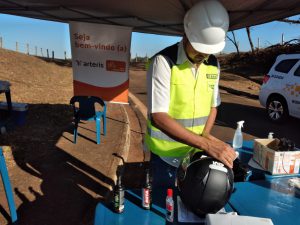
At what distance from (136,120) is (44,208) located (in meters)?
5.62

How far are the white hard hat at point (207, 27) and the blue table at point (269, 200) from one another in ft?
3.70

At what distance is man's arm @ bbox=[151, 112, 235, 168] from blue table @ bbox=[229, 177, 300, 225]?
531 millimetres

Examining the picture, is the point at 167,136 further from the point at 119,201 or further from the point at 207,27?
the point at 207,27

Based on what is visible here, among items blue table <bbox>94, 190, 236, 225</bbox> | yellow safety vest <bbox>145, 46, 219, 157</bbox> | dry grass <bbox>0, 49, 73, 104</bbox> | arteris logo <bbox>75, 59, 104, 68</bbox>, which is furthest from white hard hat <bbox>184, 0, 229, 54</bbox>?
dry grass <bbox>0, 49, 73, 104</bbox>

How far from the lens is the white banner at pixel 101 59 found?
12.7 ft

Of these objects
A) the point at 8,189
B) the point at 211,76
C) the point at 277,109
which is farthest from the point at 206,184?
the point at 277,109

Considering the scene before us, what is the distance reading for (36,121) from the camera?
786cm

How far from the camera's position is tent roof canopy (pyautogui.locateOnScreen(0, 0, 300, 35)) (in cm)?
276

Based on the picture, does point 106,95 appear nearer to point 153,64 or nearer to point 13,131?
point 153,64

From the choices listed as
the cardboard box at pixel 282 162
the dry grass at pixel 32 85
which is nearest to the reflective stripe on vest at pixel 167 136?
the cardboard box at pixel 282 162

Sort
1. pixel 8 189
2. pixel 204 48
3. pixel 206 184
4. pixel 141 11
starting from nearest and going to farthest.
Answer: pixel 206 184
pixel 204 48
pixel 141 11
pixel 8 189

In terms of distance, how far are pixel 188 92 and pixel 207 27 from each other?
492mm

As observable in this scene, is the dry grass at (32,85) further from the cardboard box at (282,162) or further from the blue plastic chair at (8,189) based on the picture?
the cardboard box at (282,162)

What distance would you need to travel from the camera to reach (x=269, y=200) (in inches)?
91.2
